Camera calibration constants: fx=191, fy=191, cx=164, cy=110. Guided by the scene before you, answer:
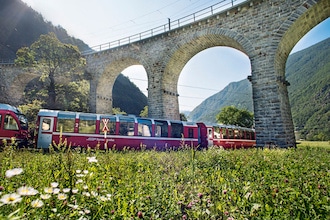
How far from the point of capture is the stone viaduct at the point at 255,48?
542 inches

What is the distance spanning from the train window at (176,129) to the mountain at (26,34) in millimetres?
43949

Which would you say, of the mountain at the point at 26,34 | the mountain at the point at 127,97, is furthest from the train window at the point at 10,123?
the mountain at the point at 127,97

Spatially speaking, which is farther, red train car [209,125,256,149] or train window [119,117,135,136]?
red train car [209,125,256,149]

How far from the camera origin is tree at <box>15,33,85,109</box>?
22578 millimetres

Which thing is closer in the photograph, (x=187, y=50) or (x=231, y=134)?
(x=231, y=134)

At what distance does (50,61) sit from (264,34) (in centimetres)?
2258

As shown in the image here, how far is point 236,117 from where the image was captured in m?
50.0

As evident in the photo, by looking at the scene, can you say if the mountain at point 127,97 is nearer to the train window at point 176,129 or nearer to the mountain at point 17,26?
the mountain at point 17,26

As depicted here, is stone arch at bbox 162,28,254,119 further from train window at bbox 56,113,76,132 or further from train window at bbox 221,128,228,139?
train window at bbox 56,113,76,132

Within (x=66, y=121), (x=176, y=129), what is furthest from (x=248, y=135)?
(x=66, y=121)

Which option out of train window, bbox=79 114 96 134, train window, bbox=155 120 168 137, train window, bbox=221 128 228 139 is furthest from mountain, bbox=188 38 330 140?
train window, bbox=79 114 96 134

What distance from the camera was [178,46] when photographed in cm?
1927

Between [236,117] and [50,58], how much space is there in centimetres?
4311

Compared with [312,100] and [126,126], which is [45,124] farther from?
[312,100]
